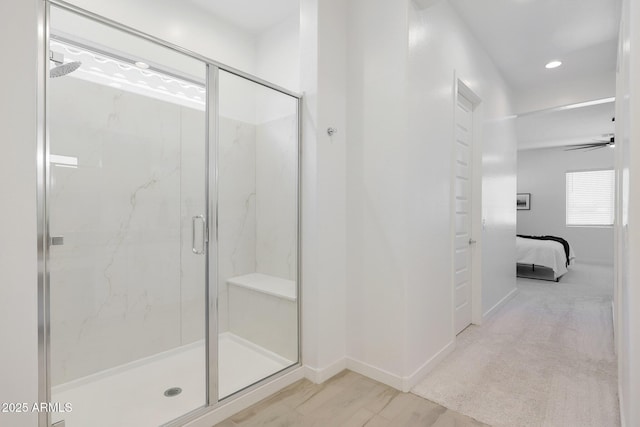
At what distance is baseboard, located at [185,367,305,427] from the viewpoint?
1771mm

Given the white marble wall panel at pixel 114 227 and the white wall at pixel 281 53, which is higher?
the white wall at pixel 281 53

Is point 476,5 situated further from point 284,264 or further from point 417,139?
point 284,264

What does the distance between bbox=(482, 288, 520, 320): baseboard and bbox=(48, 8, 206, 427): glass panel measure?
9.98 ft

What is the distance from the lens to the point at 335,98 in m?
2.39

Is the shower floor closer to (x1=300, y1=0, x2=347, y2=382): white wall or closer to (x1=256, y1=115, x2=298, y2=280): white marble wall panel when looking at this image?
(x1=300, y1=0, x2=347, y2=382): white wall

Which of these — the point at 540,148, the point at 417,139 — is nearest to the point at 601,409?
the point at 417,139

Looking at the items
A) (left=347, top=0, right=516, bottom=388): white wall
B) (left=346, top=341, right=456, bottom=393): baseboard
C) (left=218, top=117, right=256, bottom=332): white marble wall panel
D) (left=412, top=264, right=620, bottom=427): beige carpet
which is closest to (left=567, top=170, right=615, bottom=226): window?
(left=412, top=264, right=620, bottom=427): beige carpet

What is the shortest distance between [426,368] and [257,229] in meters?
1.68

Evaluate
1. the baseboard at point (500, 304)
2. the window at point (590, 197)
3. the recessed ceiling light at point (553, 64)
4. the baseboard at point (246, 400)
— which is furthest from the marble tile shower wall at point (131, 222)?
the window at point (590, 197)

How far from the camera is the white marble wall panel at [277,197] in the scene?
2.46 meters

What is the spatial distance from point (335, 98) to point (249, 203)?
1.06m

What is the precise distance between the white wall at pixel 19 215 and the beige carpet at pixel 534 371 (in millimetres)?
2067

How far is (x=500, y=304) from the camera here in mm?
4020

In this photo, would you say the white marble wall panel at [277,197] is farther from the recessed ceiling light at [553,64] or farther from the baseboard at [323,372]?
the recessed ceiling light at [553,64]
